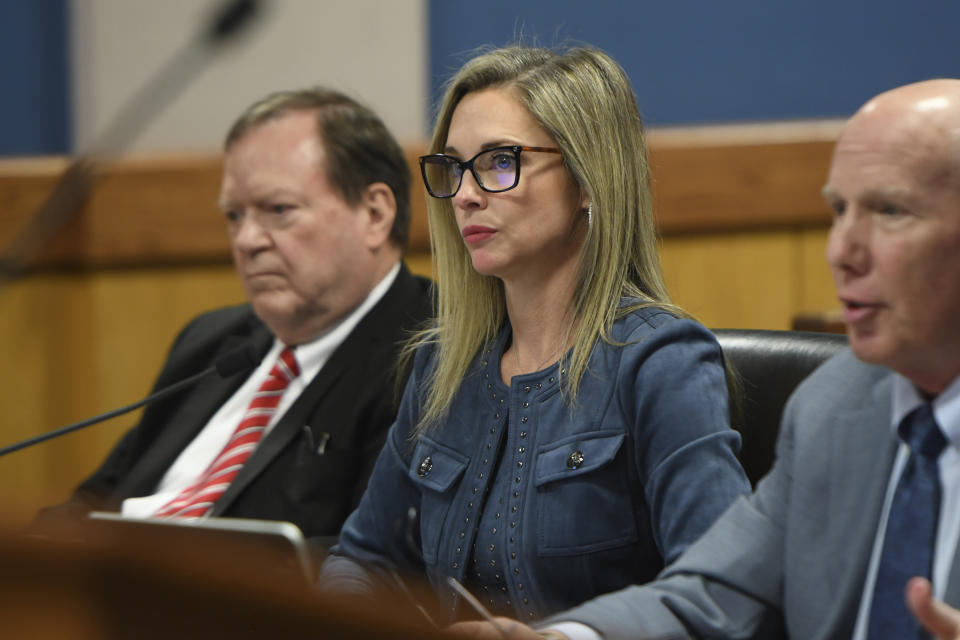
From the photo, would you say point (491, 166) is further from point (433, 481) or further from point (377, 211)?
point (377, 211)

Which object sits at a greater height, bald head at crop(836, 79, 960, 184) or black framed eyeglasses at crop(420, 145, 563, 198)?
bald head at crop(836, 79, 960, 184)

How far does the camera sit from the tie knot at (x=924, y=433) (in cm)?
114

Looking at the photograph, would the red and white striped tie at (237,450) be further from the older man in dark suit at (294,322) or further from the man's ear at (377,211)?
the man's ear at (377,211)

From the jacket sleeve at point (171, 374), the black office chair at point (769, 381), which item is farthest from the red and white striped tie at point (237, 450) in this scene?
the black office chair at point (769, 381)

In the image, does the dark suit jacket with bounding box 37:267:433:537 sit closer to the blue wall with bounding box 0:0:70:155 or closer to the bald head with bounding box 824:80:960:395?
the bald head with bounding box 824:80:960:395

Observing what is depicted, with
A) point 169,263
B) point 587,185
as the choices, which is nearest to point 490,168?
point 587,185

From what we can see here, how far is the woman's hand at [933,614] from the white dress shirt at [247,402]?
1.43 metres

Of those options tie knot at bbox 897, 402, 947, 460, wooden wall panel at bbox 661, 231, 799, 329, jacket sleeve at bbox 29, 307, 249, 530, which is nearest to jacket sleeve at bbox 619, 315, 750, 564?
tie knot at bbox 897, 402, 947, 460

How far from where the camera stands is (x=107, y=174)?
337 cm

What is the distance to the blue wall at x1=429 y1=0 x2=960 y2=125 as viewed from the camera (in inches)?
150

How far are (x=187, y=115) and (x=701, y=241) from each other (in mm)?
1550

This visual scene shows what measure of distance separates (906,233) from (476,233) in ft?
2.46

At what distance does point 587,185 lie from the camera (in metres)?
1.72

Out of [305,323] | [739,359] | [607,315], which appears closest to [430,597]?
[607,315]
